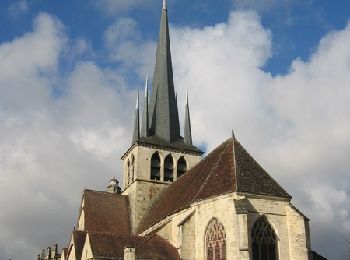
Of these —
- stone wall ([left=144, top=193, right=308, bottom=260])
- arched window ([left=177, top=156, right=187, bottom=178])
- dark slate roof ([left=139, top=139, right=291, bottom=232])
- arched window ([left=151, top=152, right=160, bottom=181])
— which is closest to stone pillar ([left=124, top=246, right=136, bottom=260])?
stone wall ([left=144, top=193, right=308, bottom=260])

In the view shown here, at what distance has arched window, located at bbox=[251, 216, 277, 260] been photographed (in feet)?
63.1

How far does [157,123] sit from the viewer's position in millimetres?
32312

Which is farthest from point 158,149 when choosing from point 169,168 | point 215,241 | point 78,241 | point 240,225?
point 240,225

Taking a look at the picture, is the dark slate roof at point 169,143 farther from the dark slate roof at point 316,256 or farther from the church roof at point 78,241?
the dark slate roof at point 316,256

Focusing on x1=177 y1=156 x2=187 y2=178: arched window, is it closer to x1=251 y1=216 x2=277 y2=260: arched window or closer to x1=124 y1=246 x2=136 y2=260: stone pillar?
x1=251 y1=216 x2=277 y2=260: arched window

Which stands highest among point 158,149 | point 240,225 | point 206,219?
point 158,149

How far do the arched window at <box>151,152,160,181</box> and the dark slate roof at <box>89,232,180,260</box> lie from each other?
8.78 m

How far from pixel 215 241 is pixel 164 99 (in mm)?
14450

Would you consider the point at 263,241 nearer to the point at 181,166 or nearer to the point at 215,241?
the point at 215,241

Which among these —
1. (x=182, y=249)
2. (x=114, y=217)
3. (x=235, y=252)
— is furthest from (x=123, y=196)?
(x=235, y=252)

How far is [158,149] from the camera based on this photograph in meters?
30.9

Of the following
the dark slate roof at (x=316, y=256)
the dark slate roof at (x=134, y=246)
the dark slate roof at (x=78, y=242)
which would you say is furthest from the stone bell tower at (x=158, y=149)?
the dark slate roof at (x=316, y=256)

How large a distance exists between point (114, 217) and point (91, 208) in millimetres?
1339

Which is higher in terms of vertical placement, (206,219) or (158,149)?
(158,149)
